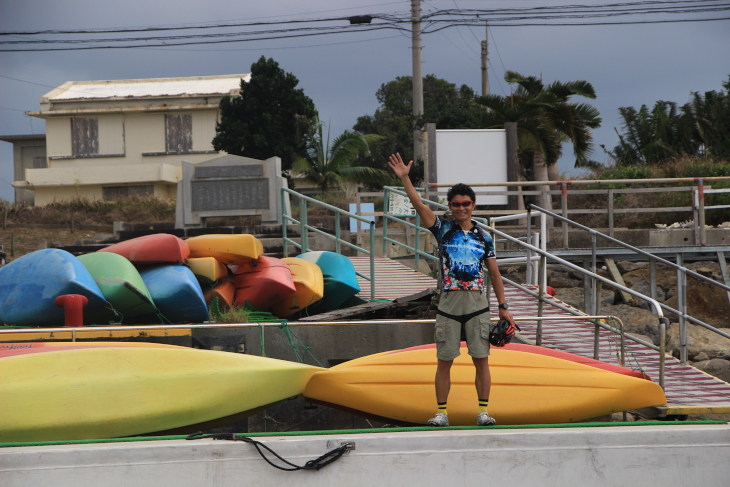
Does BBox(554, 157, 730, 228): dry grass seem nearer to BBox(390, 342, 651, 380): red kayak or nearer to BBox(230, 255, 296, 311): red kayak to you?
BBox(230, 255, 296, 311): red kayak

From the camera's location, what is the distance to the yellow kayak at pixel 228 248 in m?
7.03

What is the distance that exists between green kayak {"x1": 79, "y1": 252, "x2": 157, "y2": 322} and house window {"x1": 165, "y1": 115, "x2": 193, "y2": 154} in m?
21.4

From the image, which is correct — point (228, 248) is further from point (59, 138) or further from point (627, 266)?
point (59, 138)

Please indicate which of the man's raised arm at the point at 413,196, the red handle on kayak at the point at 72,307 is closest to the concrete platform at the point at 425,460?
the man's raised arm at the point at 413,196

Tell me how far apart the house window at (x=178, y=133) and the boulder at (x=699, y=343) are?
20916 mm

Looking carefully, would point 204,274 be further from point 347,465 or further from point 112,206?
point 112,206

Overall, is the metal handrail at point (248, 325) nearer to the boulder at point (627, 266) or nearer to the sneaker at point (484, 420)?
the sneaker at point (484, 420)

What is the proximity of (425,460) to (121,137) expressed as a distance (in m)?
26.4

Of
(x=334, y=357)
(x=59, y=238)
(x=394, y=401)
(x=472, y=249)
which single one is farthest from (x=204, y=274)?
(x=59, y=238)

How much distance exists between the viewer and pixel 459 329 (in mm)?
3984

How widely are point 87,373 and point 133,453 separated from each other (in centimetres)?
106

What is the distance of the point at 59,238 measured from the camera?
45.1 feet

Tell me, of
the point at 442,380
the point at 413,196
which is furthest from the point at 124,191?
the point at 442,380

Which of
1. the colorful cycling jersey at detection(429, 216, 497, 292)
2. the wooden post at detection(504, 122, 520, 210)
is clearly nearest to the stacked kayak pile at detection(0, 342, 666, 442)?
the colorful cycling jersey at detection(429, 216, 497, 292)
